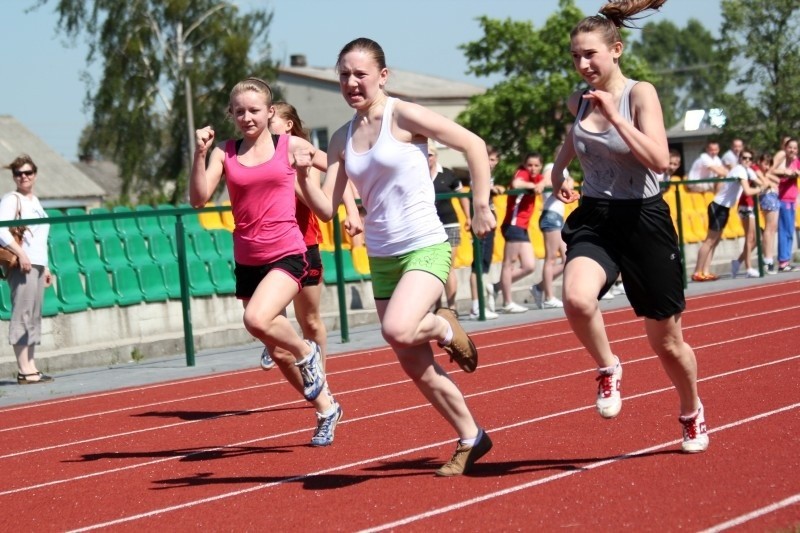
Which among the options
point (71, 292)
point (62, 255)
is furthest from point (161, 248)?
point (71, 292)

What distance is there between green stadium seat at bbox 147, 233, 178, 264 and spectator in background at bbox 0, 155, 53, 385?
3.60 metres

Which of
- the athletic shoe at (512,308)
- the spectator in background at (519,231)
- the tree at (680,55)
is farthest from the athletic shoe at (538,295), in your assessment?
the tree at (680,55)

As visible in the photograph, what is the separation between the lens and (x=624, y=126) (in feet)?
20.0

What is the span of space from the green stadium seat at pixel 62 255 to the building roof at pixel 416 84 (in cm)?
6197

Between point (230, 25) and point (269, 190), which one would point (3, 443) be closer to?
point (269, 190)

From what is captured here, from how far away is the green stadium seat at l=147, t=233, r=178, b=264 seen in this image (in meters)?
16.7

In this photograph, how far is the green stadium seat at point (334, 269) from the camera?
57.3 feet

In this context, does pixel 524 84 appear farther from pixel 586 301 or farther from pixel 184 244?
pixel 586 301

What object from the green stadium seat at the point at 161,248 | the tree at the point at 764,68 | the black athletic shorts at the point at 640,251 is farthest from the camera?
the tree at the point at 764,68

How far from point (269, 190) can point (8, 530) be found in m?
2.66

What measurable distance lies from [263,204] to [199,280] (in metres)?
8.50

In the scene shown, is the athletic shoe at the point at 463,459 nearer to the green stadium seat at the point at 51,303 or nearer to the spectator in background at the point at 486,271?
the green stadium seat at the point at 51,303

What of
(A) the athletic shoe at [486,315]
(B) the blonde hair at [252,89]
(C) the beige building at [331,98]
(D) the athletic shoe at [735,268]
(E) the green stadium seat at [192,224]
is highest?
(C) the beige building at [331,98]

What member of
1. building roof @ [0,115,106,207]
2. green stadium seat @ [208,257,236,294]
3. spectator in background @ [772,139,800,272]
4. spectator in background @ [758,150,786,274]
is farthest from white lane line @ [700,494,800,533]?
building roof @ [0,115,106,207]
